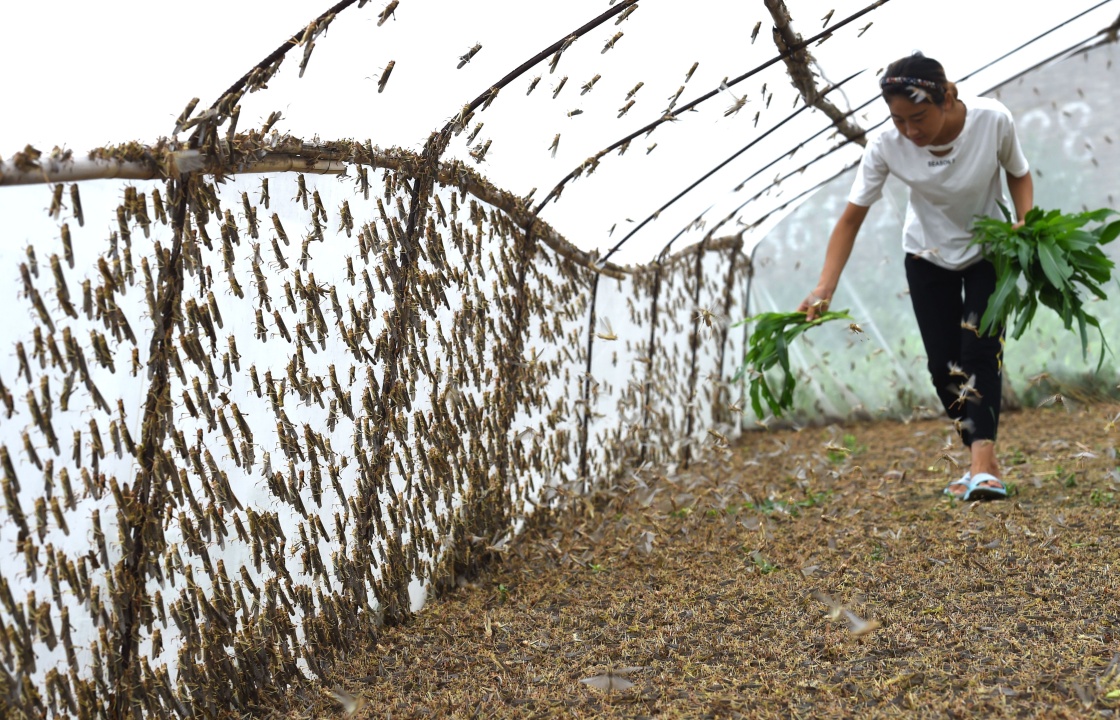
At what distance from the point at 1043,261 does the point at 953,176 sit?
52cm

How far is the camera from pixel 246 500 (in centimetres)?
272

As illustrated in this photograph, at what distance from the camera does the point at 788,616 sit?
10.2 feet

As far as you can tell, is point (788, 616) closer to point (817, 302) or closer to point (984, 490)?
point (817, 302)

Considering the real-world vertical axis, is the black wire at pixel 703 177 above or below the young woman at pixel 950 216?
above

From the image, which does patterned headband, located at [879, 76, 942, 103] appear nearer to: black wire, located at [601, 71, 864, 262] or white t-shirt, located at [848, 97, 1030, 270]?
white t-shirt, located at [848, 97, 1030, 270]

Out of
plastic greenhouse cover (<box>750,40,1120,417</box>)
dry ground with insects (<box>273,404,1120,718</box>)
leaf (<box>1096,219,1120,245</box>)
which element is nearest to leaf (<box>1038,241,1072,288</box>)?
leaf (<box>1096,219,1120,245</box>)

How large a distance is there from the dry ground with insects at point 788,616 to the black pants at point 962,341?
0.41m

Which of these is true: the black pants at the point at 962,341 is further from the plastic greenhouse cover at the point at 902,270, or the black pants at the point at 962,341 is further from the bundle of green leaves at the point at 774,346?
Answer: the plastic greenhouse cover at the point at 902,270

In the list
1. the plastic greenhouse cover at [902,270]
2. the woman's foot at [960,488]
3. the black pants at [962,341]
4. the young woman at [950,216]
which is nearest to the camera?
the young woman at [950,216]

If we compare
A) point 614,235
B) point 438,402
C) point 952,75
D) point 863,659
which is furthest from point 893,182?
point 863,659

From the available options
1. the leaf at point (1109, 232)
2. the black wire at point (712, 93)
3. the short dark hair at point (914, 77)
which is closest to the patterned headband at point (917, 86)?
the short dark hair at point (914, 77)

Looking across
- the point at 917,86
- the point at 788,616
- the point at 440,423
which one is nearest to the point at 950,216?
the point at 917,86

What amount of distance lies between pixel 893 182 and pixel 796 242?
89 cm

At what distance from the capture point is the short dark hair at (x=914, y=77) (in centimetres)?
382
